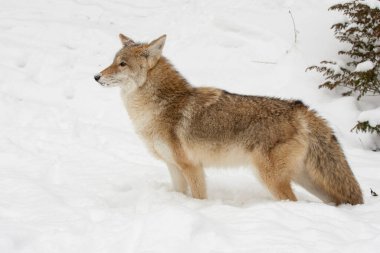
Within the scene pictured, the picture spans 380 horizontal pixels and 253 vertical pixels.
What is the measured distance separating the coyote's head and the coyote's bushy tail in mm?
2423

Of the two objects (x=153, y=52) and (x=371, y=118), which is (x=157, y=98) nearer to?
(x=153, y=52)

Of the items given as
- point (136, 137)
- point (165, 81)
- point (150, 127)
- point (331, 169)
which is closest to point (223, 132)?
point (150, 127)

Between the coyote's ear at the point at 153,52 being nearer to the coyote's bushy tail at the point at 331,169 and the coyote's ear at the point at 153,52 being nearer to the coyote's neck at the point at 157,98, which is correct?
the coyote's neck at the point at 157,98

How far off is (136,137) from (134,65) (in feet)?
9.54

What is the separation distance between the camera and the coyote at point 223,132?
5816 millimetres

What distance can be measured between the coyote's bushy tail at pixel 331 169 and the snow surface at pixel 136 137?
215 mm

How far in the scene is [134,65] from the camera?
21.3 feet

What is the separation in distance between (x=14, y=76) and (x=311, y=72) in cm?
727

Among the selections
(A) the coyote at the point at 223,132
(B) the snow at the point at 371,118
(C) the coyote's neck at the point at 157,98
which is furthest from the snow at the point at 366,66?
(C) the coyote's neck at the point at 157,98

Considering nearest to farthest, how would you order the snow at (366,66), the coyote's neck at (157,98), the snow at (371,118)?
the coyote's neck at (157,98), the snow at (371,118), the snow at (366,66)

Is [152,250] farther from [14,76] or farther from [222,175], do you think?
[14,76]

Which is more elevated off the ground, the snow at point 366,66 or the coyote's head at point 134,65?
the snow at point 366,66

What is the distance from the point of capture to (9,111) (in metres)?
9.41

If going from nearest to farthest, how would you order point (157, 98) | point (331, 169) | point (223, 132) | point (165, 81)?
point (331, 169)
point (223, 132)
point (157, 98)
point (165, 81)
